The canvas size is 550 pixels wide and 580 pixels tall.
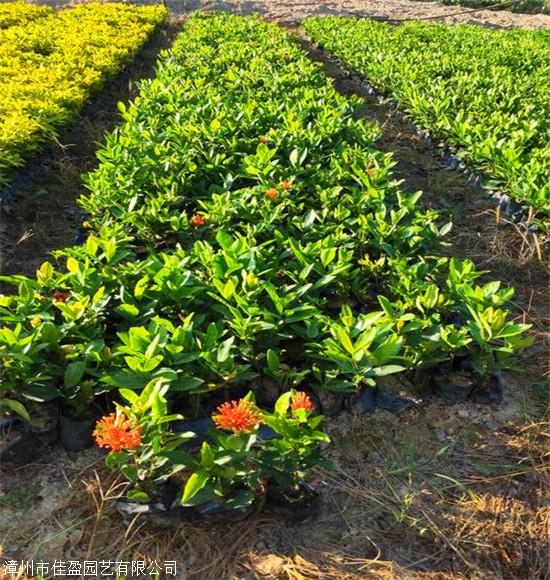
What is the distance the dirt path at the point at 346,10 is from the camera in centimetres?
1449

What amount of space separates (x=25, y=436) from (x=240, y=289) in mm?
1136

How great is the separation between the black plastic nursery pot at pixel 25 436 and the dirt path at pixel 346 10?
14.3 meters

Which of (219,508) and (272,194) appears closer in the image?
(219,508)

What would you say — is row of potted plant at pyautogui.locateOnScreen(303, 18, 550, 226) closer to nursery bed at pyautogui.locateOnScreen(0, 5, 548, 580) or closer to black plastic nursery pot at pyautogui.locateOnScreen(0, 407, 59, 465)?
nursery bed at pyautogui.locateOnScreen(0, 5, 548, 580)

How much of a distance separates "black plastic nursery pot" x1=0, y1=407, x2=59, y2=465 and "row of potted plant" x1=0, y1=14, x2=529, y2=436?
0.22 feet

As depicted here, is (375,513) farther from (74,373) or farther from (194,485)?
(74,373)

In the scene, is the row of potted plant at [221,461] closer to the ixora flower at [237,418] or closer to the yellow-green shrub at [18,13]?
the ixora flower at [237,418]

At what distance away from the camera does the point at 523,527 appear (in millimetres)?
1943

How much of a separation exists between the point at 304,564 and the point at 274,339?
948mm

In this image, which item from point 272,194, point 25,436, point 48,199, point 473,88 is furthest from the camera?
point 473,88

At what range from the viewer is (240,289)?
8.02 ft

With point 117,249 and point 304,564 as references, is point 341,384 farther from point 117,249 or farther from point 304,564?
point 117,249

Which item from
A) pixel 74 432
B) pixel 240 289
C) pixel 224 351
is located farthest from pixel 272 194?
pixel 74 432

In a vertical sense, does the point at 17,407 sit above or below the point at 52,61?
below
